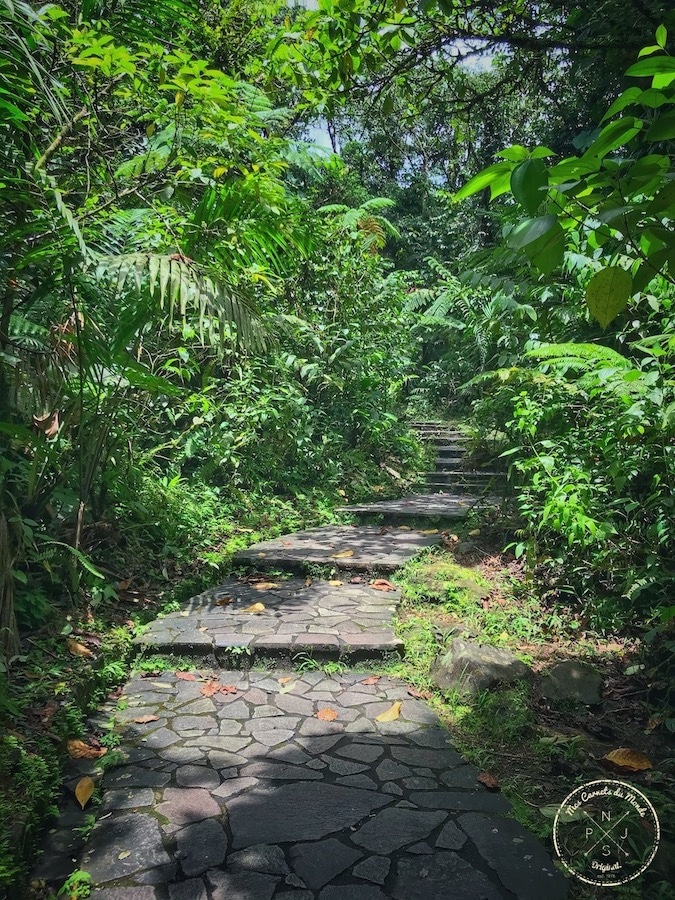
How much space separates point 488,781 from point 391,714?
69 cm

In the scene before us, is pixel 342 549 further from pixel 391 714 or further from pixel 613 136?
pixel 613 136

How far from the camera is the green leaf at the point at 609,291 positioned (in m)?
1.08

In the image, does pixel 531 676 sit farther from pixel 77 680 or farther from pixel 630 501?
pixel 77 680

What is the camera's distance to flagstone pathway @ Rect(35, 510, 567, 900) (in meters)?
1.92

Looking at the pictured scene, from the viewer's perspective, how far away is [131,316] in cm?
360

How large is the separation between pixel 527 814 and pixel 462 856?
34cm

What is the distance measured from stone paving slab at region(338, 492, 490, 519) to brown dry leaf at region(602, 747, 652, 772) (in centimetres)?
345

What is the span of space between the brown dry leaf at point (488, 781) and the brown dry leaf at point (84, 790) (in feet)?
4.91

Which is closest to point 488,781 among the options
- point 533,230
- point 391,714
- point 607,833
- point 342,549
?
point 607,833

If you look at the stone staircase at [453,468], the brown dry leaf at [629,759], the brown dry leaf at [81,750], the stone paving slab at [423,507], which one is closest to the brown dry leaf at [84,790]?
the brown dry leaf at [81,750]

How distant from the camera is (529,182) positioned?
0.94 meters

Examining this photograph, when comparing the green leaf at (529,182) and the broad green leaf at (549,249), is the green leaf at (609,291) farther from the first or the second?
the green leaf at (529,182)

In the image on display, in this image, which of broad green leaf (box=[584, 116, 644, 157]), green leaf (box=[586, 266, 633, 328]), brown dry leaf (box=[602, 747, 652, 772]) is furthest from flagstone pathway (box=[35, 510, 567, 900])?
broad green leaf (box=[584, 116, 644, 157])

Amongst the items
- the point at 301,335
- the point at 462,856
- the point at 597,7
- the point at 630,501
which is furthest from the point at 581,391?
the point at 301,335
